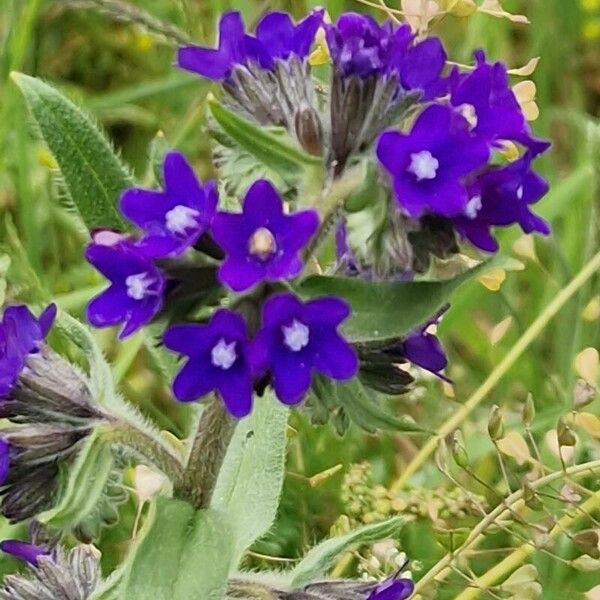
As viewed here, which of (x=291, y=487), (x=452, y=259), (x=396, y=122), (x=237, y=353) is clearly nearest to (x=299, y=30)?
(x=396, y=122)

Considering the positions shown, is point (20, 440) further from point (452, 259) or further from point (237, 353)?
point (452, 259)

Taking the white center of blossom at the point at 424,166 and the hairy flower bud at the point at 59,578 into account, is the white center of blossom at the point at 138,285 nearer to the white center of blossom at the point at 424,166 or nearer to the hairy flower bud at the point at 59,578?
the white center of blossom at the point at 424,166

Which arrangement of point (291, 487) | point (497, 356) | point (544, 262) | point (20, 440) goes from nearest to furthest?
1. point (20, 440)
2. point (291, 487)
3. point (497, 356)
4. point (544, 262)

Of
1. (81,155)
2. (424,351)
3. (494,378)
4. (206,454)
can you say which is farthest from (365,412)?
(494,378)

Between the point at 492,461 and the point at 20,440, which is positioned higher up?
the point at 20,440

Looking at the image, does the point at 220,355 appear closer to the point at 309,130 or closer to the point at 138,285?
the point at 138,285

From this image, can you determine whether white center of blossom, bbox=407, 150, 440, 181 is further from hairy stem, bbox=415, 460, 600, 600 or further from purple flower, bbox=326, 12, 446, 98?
hairy stem, bbox=415, 460, 600, 600
